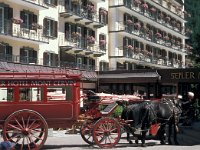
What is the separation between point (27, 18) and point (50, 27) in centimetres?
360

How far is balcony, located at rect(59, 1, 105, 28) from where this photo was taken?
137ft

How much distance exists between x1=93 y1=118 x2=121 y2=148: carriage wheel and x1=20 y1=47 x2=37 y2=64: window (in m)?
22.0

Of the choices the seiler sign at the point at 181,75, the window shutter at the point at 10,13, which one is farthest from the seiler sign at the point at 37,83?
the window shutter at the point at 10,13

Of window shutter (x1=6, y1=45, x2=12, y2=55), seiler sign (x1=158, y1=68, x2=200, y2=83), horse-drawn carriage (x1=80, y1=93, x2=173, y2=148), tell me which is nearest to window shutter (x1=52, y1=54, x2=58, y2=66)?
window shutter (x1=6, y1=45, x2=12, y2=55)

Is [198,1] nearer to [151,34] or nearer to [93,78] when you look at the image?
[151,34]

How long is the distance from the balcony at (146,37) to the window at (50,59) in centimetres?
1242

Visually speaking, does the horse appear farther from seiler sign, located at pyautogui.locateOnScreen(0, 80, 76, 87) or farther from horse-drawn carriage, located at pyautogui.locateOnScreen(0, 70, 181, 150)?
seiler sign, located at pyautogui.locateOnScreen(0, 80, 76, 87)

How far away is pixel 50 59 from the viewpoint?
132 feet

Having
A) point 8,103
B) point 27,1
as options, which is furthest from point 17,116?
point 27,1

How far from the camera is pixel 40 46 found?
127 ft

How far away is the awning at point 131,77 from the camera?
38031 mm

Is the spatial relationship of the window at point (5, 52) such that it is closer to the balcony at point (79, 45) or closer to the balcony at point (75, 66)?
the balcony at point (75, 66)

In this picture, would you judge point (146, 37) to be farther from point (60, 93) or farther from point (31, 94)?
point (31, 94)

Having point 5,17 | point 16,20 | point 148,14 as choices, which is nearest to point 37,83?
point 16,20
